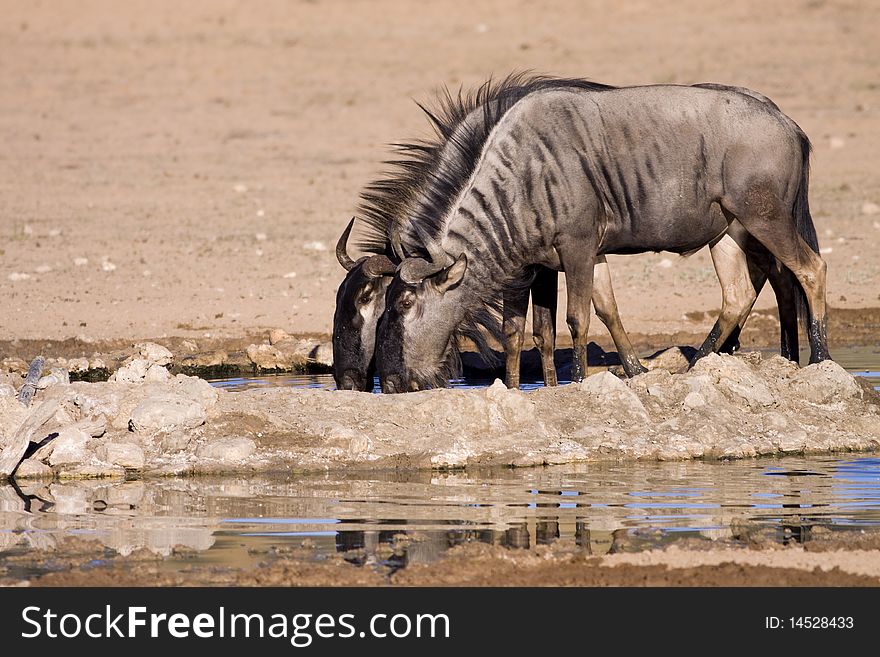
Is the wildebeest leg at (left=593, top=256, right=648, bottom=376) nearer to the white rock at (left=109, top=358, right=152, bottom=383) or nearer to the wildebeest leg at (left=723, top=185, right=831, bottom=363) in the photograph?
the wildebeest leg at (left=723, top=185, right=831, bottom=363)

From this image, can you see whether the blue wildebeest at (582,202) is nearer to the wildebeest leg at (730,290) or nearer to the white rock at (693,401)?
the wildebeest leg at (730,290)

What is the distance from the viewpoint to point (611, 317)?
999cm

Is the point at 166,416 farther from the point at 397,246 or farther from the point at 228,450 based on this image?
the point at 397,246

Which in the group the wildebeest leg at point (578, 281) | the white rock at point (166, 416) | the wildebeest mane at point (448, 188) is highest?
the wildebeest mane at point (448, 188)

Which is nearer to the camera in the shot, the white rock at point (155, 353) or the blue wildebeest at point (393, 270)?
the blue wildebeest at point (393, 270)

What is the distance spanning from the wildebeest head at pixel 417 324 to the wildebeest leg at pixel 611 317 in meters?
1.16

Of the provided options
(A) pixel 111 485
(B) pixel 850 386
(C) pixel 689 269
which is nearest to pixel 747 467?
(B) pixel 850 386

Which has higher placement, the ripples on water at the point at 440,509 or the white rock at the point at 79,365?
the white rock at the point at 79,365

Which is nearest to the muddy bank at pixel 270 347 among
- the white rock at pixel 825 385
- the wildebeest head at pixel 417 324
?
the wildebeest head at pixel 417 324

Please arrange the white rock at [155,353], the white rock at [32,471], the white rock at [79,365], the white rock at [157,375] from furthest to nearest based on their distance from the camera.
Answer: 1. the white rock at [155,353]
2. the white rock at [79,365]
3. the white rock at [157,375]
4. the white rock at [32,471]

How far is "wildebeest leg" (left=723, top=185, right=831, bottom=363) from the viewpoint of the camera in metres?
9.64

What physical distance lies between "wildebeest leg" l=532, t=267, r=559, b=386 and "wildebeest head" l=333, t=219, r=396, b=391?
0.99 m

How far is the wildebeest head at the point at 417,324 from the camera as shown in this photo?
29.8 feet
